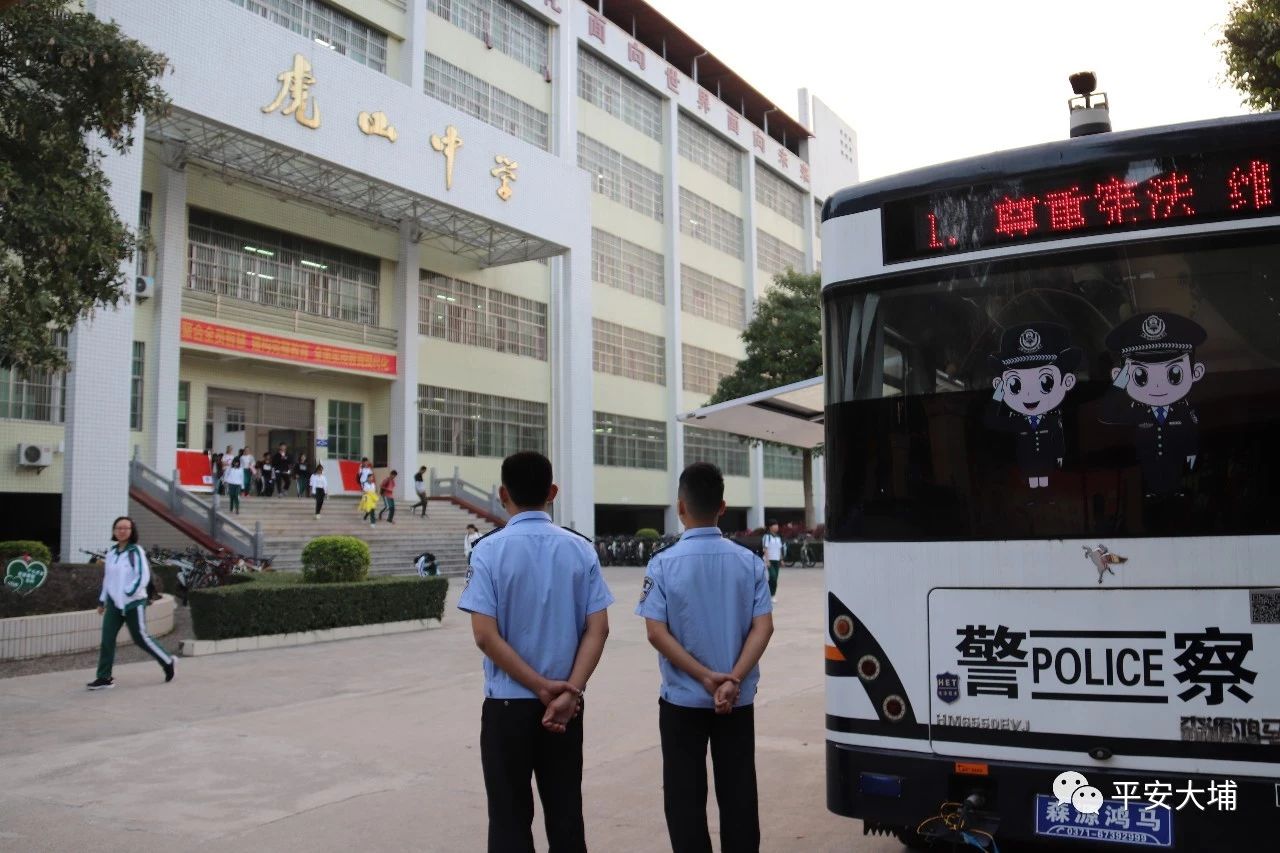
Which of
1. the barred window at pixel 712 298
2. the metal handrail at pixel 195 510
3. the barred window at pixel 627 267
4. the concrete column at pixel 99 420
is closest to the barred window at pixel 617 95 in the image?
the barred window at pixel 627 267

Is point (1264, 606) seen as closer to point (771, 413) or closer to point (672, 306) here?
point (771, 413)

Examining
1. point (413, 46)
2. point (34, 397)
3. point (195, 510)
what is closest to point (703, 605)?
point (195, 510)

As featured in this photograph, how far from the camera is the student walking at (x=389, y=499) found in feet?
92.5

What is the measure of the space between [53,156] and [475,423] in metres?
22.6

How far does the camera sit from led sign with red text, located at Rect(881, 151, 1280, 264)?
3.71 m

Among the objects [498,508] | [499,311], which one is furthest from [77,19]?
[499,311]

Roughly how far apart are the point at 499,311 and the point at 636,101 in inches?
487

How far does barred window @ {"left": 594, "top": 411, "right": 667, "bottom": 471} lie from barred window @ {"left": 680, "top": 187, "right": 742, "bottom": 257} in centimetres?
902

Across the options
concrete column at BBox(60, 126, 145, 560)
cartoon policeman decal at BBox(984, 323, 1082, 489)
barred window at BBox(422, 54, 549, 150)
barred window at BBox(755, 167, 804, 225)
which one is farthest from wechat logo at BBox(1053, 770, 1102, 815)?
barred window at BBox(755, 167, 804, 225)

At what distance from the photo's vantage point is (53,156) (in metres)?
11.7

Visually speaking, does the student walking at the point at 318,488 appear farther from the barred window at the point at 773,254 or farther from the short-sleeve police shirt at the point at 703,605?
the barred window at the point at 773,254

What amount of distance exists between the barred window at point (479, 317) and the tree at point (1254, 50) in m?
23.7

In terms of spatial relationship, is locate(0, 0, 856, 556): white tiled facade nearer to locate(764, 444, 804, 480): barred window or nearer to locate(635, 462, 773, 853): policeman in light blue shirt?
locate(764, 444, 804, 480): barred window

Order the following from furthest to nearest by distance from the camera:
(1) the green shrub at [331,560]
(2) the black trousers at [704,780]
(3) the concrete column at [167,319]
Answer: (3) the concrete column at [167,319], (1) the green shrub at [331,560], (2) the black trousers at [704,780]
